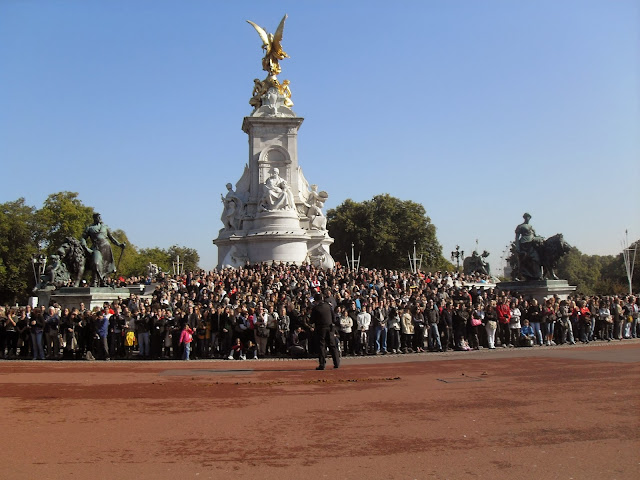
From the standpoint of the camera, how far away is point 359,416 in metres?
9.12

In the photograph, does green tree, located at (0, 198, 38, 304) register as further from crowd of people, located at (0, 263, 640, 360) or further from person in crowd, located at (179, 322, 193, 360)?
person in crowd, located at (179, 322, 193, 360)

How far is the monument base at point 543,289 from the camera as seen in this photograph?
2781 centimetres

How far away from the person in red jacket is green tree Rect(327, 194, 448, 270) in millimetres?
52946

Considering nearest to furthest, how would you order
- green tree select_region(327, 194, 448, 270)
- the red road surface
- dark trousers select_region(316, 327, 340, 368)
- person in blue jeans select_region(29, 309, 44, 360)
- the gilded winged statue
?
the red road surface < dark trousers select_region(316, 327, 340, 368) < person in blue jeans select_region(29, 309, 44, 360) < the gilded winged statue < green tree select_region(327, 194, 448, 270)

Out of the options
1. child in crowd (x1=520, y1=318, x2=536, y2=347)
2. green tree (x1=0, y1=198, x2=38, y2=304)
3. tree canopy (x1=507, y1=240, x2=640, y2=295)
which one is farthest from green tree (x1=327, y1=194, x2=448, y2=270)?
child in crowd (x1=520, y1=318, x2=536, y2=347)

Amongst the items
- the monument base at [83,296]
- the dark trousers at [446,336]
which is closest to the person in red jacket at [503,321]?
the dark trousers at [446,336]

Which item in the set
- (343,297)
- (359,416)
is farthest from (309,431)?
(343,297)

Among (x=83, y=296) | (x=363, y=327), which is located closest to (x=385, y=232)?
(x=83, y=296)

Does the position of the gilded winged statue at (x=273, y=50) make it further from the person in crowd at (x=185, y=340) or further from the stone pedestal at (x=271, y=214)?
the person in crowd at (x=185, y=340)

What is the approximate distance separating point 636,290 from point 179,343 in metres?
65.1

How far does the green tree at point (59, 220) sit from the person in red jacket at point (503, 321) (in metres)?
53.7

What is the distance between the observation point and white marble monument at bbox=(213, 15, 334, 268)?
42531 millimetres

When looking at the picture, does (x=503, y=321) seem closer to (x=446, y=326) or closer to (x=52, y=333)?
(x=446, y=326)

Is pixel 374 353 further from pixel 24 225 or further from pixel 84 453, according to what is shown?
pixel 24 225
